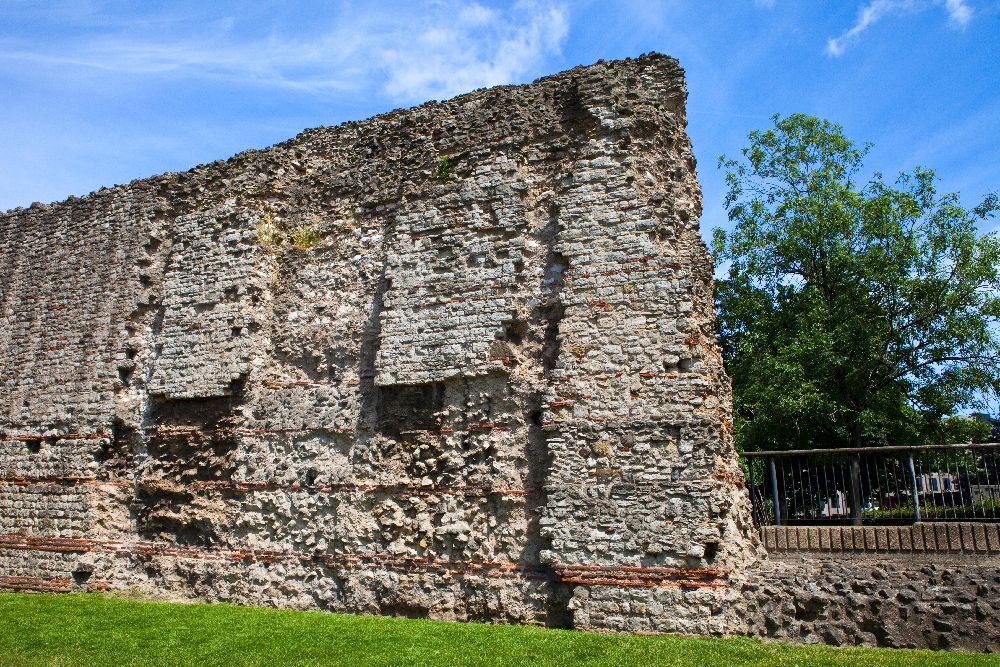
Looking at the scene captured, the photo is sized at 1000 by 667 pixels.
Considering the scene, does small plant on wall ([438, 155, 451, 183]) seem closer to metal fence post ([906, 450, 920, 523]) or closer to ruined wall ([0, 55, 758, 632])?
ruined wall ([0, 55, 758, 632])

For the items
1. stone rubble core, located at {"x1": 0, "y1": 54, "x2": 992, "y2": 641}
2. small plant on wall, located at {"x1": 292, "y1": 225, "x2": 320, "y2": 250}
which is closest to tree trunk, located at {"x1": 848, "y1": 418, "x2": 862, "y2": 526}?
stone rubble core, located at {"x1": 0, "y1": 54, "x2": 992, "y2": 641}

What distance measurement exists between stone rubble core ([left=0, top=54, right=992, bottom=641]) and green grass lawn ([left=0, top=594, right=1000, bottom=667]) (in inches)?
21.1

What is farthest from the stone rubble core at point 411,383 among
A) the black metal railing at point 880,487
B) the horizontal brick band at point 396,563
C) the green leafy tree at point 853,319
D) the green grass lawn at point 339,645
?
the green leafy tree at point 853,319

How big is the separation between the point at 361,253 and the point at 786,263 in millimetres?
11531

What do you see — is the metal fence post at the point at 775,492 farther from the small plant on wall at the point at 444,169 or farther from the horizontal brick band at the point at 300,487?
the small plant on wall at the point at 444,169

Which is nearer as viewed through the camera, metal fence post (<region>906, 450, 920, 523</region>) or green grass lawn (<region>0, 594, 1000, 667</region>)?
green grass lawn (<region>0, 594, 1000, 667</region>)

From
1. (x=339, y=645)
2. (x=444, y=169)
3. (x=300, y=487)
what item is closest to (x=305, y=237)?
(x=444, y=169)

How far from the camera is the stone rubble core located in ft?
21.2

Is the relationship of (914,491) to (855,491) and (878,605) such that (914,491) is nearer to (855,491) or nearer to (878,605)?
(855,491)

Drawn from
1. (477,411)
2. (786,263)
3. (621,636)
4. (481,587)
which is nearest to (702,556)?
(621,636)

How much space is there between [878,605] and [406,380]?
457 centimetres

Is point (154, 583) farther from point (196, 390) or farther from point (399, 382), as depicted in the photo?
point (399, 382)

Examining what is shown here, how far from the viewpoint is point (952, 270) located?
50.1ft

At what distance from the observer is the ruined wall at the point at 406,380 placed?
6.51 meters
